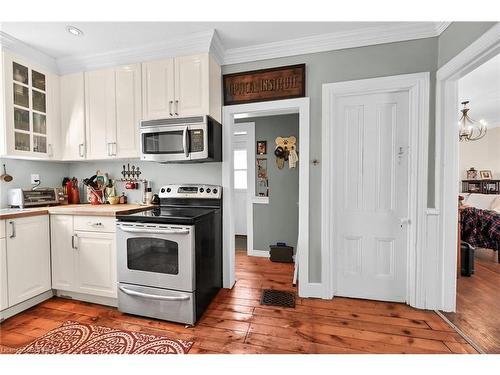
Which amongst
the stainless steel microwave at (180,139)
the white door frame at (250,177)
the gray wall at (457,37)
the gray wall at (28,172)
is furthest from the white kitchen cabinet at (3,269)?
the gray wall at (457,37)

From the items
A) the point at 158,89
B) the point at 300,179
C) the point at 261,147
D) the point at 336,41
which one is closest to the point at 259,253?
the point at 261,147

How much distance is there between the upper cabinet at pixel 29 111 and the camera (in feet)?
6.93

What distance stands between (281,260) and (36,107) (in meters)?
3.41

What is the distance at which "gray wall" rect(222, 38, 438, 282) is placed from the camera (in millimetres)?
2012

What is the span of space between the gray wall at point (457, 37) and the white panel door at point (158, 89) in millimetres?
2371

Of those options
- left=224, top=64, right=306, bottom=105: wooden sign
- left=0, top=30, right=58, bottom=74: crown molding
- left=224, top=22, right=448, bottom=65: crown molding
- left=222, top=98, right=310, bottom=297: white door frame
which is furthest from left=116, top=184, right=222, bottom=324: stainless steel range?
left=0, top=30, right=58, bottom=74: crown molding

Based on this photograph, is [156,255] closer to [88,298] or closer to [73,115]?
[88,298]

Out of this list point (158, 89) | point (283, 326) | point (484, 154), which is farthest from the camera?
point (484, 154)

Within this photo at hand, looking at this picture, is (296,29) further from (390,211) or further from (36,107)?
(36,107)

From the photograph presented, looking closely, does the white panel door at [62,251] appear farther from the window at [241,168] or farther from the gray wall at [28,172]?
the window at [241,168]

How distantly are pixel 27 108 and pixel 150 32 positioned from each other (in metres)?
1.47

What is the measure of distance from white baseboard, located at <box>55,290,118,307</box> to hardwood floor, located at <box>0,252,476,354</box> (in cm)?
4

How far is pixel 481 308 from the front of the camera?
2.08m
